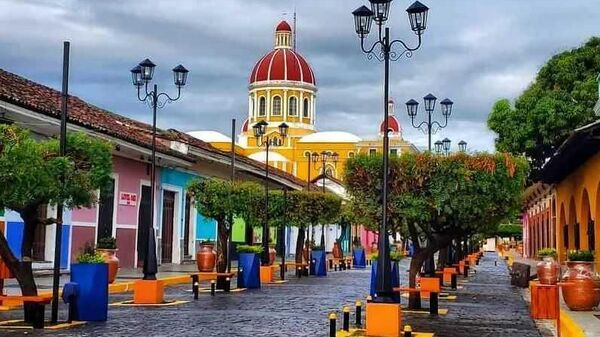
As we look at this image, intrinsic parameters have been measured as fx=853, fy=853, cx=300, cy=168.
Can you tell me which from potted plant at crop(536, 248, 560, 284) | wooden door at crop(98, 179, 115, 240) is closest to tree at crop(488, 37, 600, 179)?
potted plant at crop(536, 248, 560, 284)

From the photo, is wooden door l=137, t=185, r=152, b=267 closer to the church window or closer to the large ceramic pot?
the large ceramic pot

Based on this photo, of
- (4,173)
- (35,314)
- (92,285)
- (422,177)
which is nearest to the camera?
(4,173)

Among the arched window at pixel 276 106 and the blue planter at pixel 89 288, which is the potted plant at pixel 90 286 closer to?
the blue planter at pixel 89 288

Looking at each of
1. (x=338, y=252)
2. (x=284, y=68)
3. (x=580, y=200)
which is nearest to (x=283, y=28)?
(x=284, y=68)

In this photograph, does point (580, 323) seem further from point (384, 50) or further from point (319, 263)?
point (319, 263)

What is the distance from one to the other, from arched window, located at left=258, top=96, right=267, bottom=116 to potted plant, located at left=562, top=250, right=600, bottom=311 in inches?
3213

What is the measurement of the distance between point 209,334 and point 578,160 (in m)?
14.8

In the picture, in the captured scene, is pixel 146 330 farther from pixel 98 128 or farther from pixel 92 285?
pixel 98 128

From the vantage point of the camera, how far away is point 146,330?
1227cm

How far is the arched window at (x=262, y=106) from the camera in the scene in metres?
97.1

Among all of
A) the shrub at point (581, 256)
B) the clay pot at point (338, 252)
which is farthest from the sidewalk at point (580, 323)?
the clay pot at point (338, 252)

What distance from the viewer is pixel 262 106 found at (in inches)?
3846

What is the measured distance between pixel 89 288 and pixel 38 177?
2210mm

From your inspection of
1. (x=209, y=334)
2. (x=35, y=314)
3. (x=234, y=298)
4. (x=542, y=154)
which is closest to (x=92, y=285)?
(x=35, y=314)
